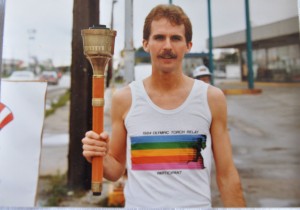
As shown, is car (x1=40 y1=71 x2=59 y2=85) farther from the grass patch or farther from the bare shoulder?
the bare shoulder

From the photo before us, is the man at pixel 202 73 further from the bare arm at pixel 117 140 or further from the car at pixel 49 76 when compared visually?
the car at pixel 49 76

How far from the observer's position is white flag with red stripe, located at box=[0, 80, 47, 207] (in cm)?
219

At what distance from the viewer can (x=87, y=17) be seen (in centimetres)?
224

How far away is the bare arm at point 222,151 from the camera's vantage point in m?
1.77

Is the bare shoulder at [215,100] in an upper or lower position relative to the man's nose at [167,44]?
lower

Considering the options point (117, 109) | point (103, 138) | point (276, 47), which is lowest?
point (103, 138)

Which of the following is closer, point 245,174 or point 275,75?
point 275,75

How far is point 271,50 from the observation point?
2369mm

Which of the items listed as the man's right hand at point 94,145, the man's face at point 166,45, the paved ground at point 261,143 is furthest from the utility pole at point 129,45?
the man's right hand at point 94,145

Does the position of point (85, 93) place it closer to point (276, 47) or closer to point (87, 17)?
point (87, 17)

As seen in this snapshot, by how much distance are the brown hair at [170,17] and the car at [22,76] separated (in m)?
0.82

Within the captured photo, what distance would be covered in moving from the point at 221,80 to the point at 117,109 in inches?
29.5

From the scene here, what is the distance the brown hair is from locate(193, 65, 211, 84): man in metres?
0.23

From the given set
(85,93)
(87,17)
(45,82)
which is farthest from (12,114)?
(87,17)
